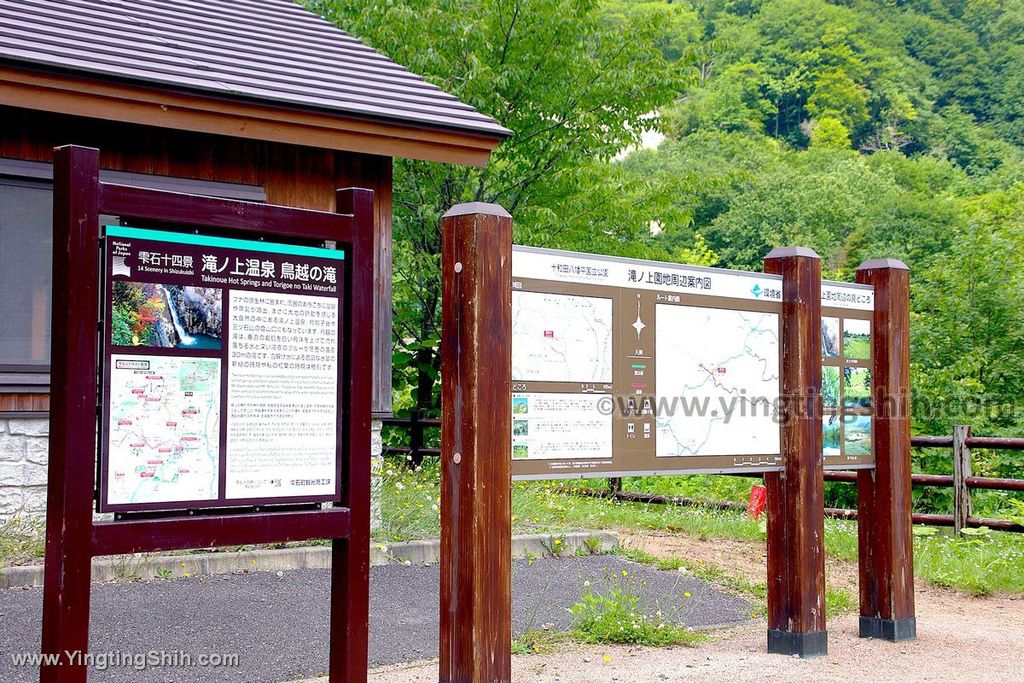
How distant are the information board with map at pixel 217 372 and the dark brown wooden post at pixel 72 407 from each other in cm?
7

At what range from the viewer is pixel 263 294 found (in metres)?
4.08

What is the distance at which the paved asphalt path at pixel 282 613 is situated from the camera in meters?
5.57

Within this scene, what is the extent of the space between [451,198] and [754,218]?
52081 mm

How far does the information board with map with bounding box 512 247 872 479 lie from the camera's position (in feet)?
16.0

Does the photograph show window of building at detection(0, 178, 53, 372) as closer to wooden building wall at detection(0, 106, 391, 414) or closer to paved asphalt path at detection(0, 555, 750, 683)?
wooden building wall at detection(0, 106, 391, 414)

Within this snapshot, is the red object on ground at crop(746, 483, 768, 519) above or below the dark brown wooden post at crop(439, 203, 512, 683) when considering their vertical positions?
below

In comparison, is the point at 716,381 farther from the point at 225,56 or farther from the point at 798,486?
the point at 225,56

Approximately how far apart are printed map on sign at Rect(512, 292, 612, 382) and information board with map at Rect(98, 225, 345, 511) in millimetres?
946

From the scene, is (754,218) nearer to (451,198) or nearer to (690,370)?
(451,198)

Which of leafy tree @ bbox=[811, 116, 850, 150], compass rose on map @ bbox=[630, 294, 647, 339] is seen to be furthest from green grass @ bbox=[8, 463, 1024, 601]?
leafy tree @ bbox=[811, 116, 850, 150]

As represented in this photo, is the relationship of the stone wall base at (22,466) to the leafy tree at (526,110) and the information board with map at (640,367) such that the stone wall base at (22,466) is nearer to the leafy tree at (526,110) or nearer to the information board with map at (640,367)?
the information board with map at (640,367)

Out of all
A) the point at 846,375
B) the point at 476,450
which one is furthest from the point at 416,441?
the point at 476,450

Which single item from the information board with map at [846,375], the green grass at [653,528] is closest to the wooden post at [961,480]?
the green grass at [653,528]

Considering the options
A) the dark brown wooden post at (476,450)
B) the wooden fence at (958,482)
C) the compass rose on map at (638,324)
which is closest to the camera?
the dark brown wooden post at (476,450)
